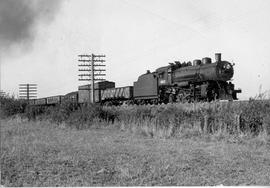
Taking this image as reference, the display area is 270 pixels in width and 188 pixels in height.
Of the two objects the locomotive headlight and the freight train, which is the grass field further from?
the locomotive headlight

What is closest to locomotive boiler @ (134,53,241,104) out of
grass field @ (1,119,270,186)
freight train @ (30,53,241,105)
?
freight train @ (30,53,241,105)

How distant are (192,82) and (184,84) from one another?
485mm

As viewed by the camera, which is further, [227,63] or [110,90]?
[110,90]

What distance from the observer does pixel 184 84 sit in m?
20.2

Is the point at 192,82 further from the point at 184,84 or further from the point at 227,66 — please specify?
the point at 227,66

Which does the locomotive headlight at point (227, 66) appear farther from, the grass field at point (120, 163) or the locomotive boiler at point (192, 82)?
the grass field at point (120, 163)

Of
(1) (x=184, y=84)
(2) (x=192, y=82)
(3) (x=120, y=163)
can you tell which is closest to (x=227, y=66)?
(2) (x=192, y=82)

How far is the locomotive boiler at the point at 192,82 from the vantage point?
754 inches

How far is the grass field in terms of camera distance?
525cm

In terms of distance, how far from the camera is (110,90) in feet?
96.0

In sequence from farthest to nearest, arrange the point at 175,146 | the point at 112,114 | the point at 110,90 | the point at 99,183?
1. the point at 110,90
2. the point at 112,114
3. the point at 175,146
4. the point at 99,183

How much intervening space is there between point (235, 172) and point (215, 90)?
13.8 m

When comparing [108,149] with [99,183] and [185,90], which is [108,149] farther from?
[185,90]

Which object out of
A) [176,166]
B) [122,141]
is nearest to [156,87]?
[122,141]
